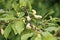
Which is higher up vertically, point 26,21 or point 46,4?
point 26,21

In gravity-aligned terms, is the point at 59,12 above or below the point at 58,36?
below

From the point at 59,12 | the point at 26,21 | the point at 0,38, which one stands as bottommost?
the point at 59,12

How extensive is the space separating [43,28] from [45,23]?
1.3 inches

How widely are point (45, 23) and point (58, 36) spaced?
4.0 inches

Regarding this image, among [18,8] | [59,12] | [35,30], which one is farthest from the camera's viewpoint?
[59,12]

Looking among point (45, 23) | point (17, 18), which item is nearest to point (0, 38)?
point (17, 18)

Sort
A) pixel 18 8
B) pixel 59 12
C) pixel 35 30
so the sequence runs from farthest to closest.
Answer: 1. pixel 59 12
2. pixel 18 8
3. pixel 35 30

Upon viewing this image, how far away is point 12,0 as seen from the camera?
159cm

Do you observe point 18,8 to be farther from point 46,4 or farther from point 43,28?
point 46,4

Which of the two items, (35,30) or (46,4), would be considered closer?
(35,30)

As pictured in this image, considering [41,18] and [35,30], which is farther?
[41,18]

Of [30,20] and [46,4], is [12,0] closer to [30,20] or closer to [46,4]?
[30,20]

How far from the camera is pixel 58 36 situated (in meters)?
1.48

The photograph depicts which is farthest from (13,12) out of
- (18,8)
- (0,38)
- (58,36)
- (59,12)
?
(59,12)
